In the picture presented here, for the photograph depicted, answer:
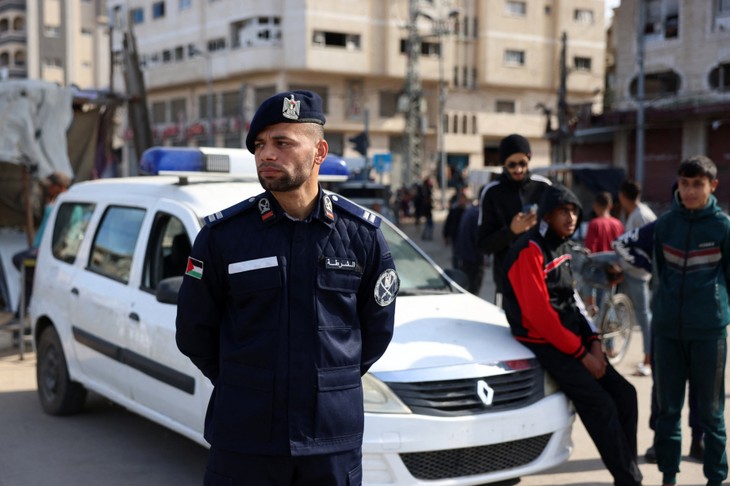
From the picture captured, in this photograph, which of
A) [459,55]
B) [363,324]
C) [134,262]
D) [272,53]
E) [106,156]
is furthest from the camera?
[459,55]

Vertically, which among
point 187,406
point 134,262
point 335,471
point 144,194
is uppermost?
point 144,194

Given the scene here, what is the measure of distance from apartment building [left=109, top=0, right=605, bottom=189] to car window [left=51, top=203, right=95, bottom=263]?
40247mm

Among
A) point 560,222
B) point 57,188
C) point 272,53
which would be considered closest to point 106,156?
point 57,188

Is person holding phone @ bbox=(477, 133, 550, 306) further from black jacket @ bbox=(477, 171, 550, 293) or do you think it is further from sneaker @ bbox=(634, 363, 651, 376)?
sneaker @ bbox=(634, 363, 651, 376)

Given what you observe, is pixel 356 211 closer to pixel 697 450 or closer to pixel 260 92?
pixel 697 450

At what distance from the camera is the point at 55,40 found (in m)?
72.0

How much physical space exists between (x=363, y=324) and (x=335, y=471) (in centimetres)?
48

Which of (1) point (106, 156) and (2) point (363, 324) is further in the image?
(1) point (106, 156)

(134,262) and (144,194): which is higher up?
(144,194)

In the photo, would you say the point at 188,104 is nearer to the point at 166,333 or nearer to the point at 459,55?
the point at 459,55

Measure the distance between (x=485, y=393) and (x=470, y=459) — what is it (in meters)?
0.33

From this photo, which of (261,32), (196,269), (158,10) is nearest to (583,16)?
(261,32)

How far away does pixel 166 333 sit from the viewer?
201 inches

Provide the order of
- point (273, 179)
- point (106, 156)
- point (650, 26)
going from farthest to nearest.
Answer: point (650, 26), point (106, 156), point (273, 179)
